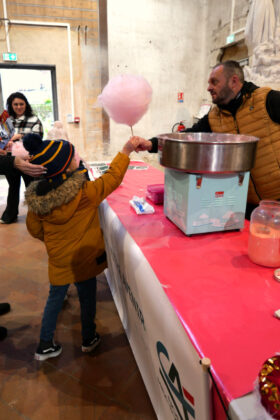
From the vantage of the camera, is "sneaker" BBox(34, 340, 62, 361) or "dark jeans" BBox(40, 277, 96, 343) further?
"sneaker" BBox(34, 340, 62, 361)

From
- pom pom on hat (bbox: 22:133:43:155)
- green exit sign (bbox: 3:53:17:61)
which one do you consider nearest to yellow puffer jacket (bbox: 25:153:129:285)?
pom pom on hat (bbox: 22:133:43:155)

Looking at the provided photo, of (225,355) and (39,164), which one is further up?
(39,164)

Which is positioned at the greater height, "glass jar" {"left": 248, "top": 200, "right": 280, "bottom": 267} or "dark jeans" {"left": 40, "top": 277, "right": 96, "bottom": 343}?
"glass jar" {"left": 248, "top": 200, "right": 280, "bottom": 267}

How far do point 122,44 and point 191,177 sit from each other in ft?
15.8

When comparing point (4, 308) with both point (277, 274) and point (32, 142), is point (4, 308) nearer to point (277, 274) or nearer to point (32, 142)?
point (32, 142)

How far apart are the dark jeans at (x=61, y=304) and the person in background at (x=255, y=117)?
0.80 meters

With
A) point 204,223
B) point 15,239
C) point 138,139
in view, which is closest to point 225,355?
point 204,223

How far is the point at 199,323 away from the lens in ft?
2.41

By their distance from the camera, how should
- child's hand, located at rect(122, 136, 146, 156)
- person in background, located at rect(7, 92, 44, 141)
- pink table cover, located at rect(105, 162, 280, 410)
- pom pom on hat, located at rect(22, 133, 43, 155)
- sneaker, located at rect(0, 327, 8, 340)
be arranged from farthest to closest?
person in background, located at rect(7, 92, 44, 141) < sneaker, located at rect(0, 327, 8, 340) < child's hand, located at rect(122, 136, 146, 156) < pom pom on hat, located at rect(22, 133, 43, 155) < pink table cover, located at rect(105, 162, 280, 410)

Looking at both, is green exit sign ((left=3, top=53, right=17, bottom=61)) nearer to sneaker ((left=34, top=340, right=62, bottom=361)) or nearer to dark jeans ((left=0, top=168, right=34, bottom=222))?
dark jeans ((left=0, top=168, right=34, bottom=222))

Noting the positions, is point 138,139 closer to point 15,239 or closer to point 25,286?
point 25,286

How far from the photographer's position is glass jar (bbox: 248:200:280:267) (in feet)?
3.08

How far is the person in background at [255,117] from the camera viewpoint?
1462 millimetres

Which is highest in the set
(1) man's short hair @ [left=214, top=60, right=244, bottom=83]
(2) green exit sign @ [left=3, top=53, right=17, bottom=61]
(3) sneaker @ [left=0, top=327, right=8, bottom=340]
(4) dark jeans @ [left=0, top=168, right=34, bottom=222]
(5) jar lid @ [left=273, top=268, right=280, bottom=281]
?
(2) green exit sign @ [left=3, top=53, right=17, bottom=61]
